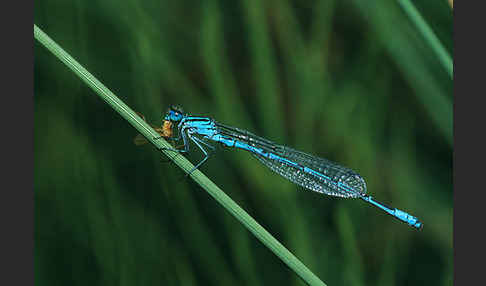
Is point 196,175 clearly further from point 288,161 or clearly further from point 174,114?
point 288,161

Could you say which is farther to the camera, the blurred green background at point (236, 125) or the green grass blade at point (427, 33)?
the blurred green background at point (236, 125)

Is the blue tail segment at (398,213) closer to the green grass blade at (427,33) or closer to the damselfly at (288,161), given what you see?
the damselfly at (288,161)

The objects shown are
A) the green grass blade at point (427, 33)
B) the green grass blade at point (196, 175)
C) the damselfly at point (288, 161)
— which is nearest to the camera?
the green grass blade at point (196, 175)

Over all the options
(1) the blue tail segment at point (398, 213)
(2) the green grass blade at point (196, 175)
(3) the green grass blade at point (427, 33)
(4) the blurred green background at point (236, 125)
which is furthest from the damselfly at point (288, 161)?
(3) the green grass blade at point (427, 33)

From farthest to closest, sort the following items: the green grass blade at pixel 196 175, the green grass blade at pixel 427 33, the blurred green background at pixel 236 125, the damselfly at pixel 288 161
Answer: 1. the blurred green background at pixel 236 125
2. the damselfly at pixel 288 161
3. the green grass blade at pixel 427 33
4. the green grass blade at pixel 196 175

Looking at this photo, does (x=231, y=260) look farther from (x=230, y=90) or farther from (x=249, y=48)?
(x=249, y=48)

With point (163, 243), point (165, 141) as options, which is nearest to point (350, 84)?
point (165, 141)
